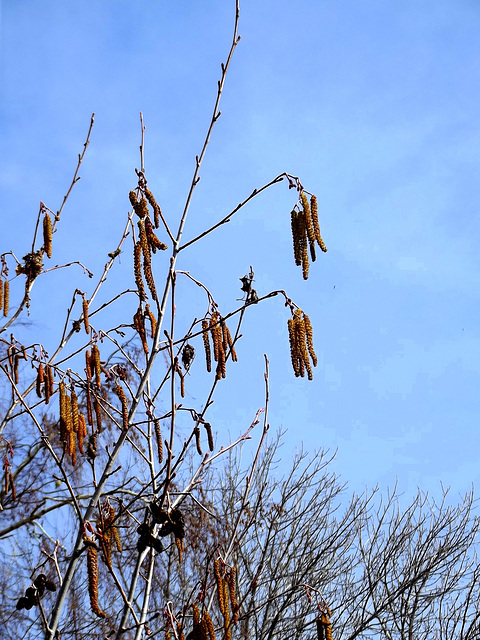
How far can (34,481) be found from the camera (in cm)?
693

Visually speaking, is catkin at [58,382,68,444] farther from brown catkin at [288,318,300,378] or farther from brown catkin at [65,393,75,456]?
brown catkin at [288,318,300,378]

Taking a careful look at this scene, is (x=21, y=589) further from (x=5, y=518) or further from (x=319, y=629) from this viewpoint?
(x=319, y=629)

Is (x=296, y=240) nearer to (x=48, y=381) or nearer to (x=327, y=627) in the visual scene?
(x=48, y=381)

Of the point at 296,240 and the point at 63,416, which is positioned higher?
the point at 296,240

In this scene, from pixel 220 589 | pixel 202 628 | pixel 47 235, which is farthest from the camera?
pixel 47 235

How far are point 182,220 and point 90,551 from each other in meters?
1.07

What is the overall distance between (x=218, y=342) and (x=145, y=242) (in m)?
0.38

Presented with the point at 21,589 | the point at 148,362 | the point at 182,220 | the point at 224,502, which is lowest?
the point at 148,362

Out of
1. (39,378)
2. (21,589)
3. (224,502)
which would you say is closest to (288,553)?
(224,502)

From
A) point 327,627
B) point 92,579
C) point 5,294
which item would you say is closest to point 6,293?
point 5,294

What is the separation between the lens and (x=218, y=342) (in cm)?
229

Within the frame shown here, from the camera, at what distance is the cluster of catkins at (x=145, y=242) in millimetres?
2131

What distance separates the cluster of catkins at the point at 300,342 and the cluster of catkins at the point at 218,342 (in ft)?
0.67

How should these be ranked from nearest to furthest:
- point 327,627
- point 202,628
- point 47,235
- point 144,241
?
point 202,628
point 327,627
point 144,241
point 47,235
